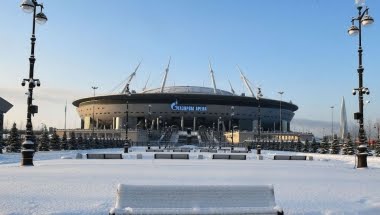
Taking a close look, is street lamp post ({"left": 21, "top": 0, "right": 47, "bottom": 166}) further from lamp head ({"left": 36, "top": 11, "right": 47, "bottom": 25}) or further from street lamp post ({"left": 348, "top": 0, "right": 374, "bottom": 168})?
street lamp post ({"left": 348, "top": 0, "right": 374, "bottom": 168})

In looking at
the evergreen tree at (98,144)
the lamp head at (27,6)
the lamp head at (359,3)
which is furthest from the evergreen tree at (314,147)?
the lamp head at (27,6)

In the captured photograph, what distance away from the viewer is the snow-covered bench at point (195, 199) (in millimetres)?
6863

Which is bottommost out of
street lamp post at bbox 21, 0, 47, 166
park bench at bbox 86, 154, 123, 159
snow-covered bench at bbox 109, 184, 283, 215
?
park bench at bbox 86, 154, 123, 159

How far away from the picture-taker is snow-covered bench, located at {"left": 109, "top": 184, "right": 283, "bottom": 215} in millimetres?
6863

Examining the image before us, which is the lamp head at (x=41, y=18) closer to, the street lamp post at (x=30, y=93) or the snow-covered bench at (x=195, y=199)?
the street lamp post at (x=30, y=93)

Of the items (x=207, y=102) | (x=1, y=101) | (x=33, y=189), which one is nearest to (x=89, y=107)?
(x=207, y=102)

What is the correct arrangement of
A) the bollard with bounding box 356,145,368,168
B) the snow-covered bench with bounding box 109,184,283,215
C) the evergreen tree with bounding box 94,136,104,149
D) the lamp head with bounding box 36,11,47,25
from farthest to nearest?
the evergreen tree with bounding box 94,136,104,149 < the bollard with bounding box 356,145,368,168 < the lamp head with bounding box 36,11,47,25 < the snow-covered bench with bounding box 109,184,283,215

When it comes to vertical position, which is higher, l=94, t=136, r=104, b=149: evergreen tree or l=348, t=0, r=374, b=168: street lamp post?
l=348, t=0, r=374, b=168: street lamp post

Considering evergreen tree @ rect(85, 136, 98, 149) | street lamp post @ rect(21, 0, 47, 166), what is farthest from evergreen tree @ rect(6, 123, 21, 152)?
street lamp post @ rect(21, 0, 47, 166)

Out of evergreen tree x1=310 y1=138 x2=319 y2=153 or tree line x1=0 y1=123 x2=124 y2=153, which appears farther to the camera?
evergreen tree x1=310 y1=138 x2=319 y2=153

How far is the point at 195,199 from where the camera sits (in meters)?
7.09

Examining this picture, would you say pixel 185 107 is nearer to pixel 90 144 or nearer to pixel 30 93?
pixel 90 144

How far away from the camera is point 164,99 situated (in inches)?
5113

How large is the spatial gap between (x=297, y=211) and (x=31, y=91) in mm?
15134
